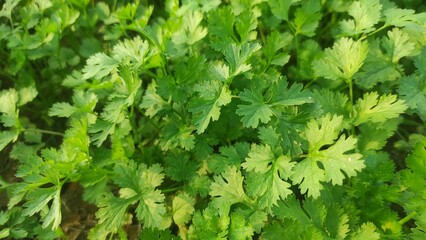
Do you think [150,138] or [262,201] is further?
[150,138]

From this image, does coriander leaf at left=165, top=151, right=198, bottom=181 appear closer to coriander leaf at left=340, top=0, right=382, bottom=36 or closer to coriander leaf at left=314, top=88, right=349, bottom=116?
coriander leaf at left=314, top=88, right=349, bottom=116

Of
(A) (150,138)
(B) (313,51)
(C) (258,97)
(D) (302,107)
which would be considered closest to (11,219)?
(A) (150,138)

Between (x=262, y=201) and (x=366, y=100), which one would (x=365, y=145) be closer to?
(x=366, y=100)

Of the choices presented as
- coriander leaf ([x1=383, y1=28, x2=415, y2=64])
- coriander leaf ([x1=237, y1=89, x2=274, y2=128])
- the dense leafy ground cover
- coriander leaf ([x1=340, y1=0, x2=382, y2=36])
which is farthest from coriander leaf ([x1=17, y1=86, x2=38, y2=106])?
coriander leaf ([x1=383, y1=28, x2=415, y2=64])

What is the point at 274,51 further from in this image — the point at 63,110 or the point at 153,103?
the point at 63,110

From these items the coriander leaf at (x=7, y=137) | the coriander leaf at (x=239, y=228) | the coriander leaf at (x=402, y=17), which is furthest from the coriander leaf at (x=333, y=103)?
the coriander leaf at (x=7, y=137)

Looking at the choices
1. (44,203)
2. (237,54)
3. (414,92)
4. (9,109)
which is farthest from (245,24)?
(9,109)
